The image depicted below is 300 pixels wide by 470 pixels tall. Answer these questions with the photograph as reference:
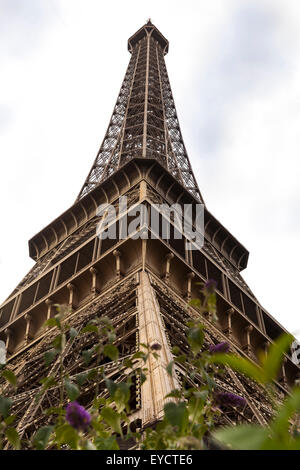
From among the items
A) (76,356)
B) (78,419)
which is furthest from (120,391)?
(76,356)

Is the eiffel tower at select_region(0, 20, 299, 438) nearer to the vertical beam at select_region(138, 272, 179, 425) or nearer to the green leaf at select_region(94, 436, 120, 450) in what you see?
the vertical beam at select_region(138, 272, 179, 425)

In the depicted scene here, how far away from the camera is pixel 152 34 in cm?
7569

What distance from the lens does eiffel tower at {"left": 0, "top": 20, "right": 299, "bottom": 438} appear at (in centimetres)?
1266

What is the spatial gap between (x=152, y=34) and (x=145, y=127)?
28.9 metres

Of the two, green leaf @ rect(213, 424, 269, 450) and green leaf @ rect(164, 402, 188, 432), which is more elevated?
green leaf @ rect(164, 402, 188, 432)

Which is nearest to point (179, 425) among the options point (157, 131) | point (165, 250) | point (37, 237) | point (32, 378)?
point (32, 378)

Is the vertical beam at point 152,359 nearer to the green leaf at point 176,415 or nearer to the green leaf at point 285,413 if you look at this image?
the green leaf at point 176,415

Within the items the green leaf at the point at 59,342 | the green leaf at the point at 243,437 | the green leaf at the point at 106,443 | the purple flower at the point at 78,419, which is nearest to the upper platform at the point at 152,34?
the green leaf at the point at 59,342

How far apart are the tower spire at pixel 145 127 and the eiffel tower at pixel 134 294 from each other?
218 mm

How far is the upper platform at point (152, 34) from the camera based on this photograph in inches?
2975

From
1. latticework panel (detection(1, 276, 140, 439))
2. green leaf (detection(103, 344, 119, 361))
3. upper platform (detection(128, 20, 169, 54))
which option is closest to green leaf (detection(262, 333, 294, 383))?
green leaf (detection(103, 344, 119, 361))

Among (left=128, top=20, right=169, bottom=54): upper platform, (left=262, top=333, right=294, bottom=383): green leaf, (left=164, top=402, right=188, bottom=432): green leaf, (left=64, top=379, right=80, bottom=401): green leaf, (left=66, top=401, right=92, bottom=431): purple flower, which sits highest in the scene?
(left=128, top=20, right=169, bottom=54): upper platform

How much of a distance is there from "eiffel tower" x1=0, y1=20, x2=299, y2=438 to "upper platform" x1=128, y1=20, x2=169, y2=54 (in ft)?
96.4

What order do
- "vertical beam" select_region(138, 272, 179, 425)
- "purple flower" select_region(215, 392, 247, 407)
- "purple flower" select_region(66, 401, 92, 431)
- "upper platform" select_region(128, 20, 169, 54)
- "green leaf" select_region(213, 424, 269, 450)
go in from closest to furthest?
1. "green leaf" select_region(213, 424, 269, 450)
2. "purple flower" select_region(66, 401, 92, 431)
3. "purple flower" select_region(215, 392, 247, 407)
4. "vertical beam" select_region(138, 272, 179, 425)
5. "upper platform" select_region(128, 20, 169, 54)
